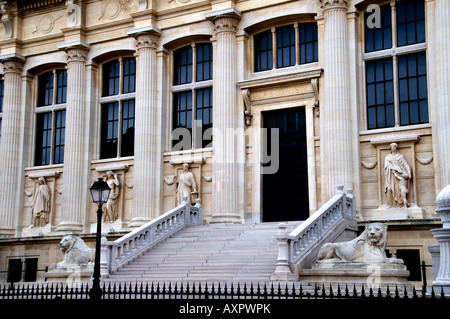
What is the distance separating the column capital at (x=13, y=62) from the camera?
3353 cm

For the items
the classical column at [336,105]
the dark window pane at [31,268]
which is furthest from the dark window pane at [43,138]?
the classical column at [336,105]

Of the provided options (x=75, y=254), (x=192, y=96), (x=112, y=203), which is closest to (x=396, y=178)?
(x=192, y=96)

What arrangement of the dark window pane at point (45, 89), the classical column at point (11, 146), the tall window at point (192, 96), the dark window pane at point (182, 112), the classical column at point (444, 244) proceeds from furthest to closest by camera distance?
the dark window pane at point (45, 89) < the classical column at point (11, 146) < the dark window pane at point (182, 112) < the tall window at point (192, 96) < the classical column at point (444, 244)

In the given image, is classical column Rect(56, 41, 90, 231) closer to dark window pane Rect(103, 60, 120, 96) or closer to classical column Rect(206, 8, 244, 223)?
dark window pane Rect(103, 60, 120, 96)

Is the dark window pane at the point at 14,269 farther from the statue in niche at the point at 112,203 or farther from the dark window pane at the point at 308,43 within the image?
the dark window pane at the point at 308,43

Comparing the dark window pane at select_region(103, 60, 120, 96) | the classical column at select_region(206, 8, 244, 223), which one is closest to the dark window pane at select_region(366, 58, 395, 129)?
the classical column at select_region(206, 8, 244, 223)

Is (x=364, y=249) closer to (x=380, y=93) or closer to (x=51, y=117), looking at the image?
(x=380, y=93)

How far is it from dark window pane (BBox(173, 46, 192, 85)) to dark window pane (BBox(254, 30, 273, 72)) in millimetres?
3449

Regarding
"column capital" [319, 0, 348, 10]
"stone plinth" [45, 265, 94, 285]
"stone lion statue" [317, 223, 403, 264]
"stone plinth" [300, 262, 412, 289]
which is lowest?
"stone plinth" [45, 265, 94, 285]

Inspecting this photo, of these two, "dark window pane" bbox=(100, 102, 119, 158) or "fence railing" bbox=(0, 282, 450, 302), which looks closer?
"fence railing" bbox=(0, 282, 450, 302)

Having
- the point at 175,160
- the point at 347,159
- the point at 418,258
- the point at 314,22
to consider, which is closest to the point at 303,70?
the point at 314,22

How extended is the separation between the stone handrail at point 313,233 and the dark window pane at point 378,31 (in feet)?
20.2

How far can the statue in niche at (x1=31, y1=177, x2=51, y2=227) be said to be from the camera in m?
32.0

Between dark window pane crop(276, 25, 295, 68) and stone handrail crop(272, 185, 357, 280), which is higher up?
dark window pane crop(276, 25, 295, 68)
